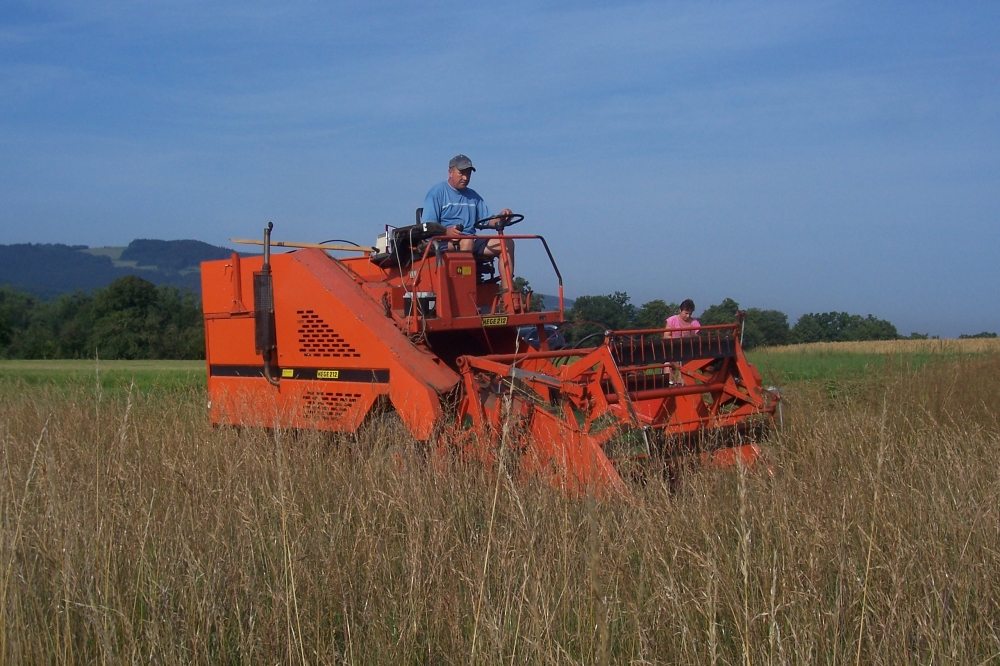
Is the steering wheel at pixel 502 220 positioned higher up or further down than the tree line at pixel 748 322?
higher up

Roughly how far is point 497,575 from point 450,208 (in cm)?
489

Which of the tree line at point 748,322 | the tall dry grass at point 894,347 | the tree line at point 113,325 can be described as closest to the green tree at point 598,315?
the tree line at point 748,322

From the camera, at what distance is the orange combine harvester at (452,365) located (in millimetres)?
5730

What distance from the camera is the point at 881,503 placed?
13.6 feet

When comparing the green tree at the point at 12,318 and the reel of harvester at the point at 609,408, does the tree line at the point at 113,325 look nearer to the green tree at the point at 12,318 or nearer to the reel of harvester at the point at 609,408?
the green tree at the point at 12,318

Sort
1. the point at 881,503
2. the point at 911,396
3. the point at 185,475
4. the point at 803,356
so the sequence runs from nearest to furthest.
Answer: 1. the point at 881,503
2. the point at 185,475
3. the point at 911,396
4. the point at 803,356

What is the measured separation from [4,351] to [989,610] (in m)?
46.7

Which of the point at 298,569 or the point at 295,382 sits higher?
the point at 295,382

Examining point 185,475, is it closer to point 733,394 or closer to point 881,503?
point 881,503

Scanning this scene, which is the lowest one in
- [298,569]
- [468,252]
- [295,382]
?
[298,569]

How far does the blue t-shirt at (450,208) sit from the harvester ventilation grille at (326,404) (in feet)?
6.24

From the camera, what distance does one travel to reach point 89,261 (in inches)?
6063

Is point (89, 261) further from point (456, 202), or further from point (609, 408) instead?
point (609, 408)

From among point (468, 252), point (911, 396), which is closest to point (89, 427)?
point (468, 252)
